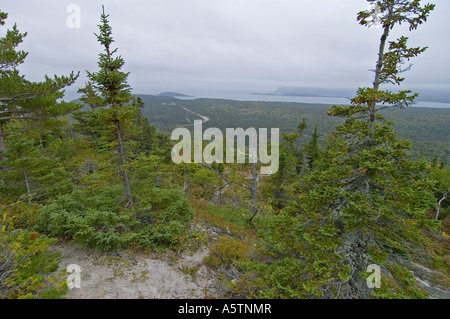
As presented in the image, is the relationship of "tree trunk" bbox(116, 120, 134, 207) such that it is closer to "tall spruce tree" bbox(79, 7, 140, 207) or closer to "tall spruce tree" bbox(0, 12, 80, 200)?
"tall spruce tree" bbox(79, 7, 140, 207)

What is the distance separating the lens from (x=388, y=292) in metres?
4.14

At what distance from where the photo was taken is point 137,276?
662cm

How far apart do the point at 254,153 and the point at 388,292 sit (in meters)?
10.7

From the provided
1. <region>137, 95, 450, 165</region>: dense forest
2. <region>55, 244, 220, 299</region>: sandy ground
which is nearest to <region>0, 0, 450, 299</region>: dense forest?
<region>55, 244, 220, 299</region>: sandy ground

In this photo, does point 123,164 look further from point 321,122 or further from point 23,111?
point 321,122

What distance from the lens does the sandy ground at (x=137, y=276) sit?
5.98 metres

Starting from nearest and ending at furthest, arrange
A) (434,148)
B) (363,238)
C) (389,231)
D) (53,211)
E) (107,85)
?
(389,231) < (363,238) < (107,85) < (53,211) < (434,148)

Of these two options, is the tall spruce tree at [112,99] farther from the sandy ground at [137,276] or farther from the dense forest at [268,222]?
the sandy ground at [137,276]

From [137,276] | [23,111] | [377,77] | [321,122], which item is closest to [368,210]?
[377,77]

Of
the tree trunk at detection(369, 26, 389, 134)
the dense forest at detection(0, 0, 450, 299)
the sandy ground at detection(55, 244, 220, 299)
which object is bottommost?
the sandy ground at detection(55, 244, 220, 299)

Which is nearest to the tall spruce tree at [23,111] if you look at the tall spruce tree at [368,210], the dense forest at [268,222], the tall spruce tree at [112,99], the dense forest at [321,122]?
the dense forest at [268,222]

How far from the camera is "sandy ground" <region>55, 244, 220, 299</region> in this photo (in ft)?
19.6
